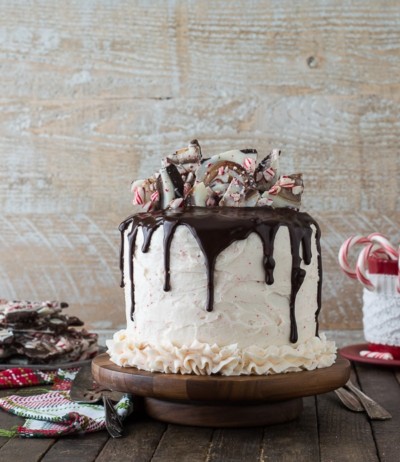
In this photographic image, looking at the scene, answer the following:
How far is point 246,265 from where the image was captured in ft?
5.55

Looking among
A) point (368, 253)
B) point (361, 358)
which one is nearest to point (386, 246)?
point (368, 253)

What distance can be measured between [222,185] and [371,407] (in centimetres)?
63

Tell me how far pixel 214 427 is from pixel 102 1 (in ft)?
6.25

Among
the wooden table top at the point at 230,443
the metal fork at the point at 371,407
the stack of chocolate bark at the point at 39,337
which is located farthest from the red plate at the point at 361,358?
the stack of chocolate bark at the point at 39,337

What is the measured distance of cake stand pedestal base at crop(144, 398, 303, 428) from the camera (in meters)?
1.69

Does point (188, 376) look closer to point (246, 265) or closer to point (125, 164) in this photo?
point (246, 265)

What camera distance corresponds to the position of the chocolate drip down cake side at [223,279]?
1.68m

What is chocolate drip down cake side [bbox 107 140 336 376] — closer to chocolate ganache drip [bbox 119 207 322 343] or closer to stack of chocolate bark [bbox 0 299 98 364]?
chocolate ganache drip [bbox 119 207 322 343]

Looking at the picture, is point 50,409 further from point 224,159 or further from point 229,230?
point 224,159

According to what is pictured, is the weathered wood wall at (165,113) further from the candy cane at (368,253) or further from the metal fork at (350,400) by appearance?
the metal fork at (350,400)

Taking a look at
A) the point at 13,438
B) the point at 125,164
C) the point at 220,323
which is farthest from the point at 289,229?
the point at 125,164

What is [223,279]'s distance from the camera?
5.55 feet

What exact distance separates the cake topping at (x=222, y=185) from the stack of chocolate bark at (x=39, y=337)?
0.66 metres

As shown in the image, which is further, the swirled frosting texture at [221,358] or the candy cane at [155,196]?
the candy cane at [155,196]
